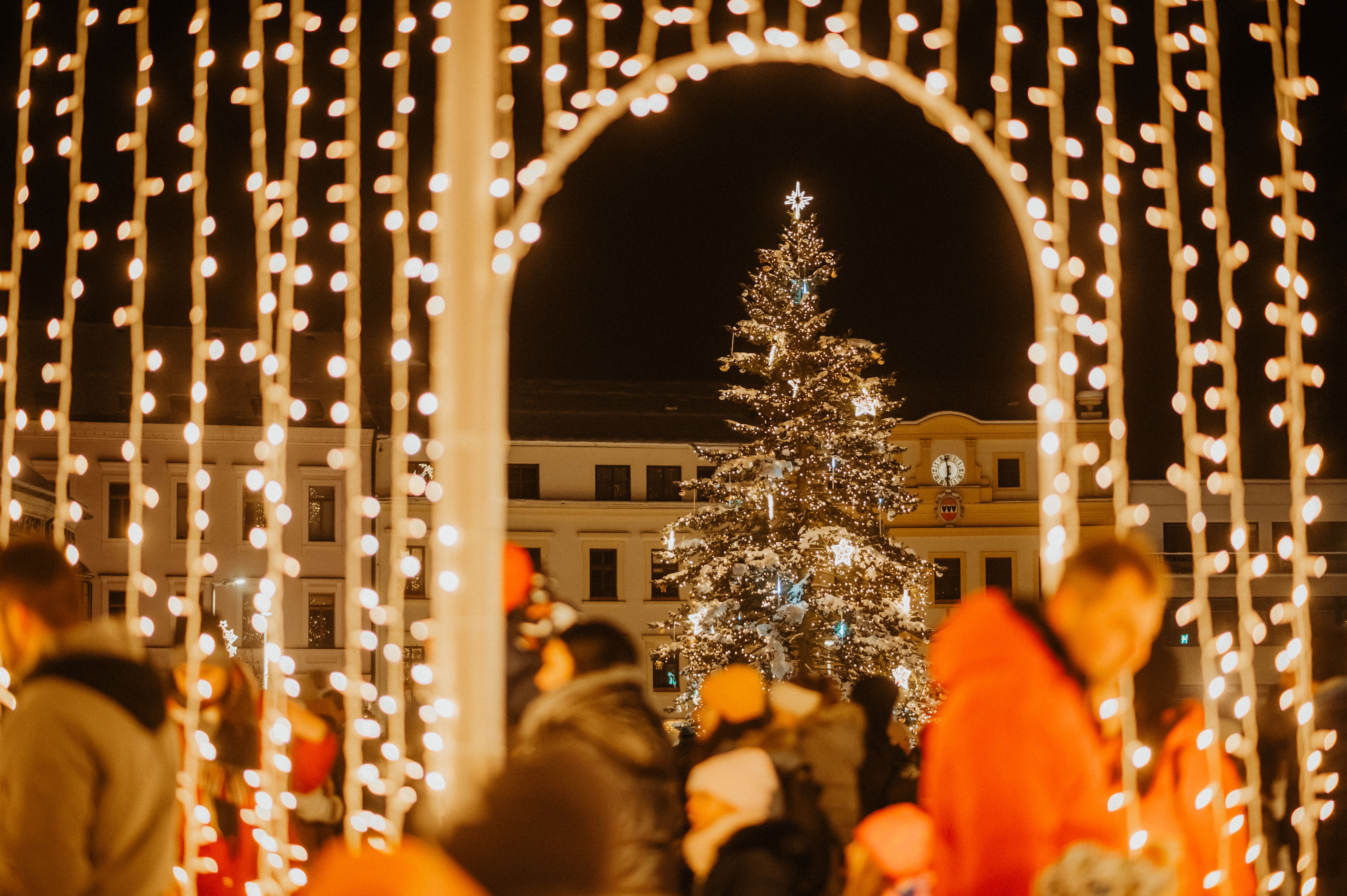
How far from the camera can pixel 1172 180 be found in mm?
2734

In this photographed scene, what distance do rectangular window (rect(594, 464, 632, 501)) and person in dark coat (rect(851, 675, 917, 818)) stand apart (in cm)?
2692

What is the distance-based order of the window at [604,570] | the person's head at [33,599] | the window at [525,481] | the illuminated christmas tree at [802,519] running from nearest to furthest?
1. the person's head at [33,599]
2. the illuminated christmas tree at [802,519]
3. the window at [525,481]
4. the window at [604,570]

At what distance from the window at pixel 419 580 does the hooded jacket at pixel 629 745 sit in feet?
86.8

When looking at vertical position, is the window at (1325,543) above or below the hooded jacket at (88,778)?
below

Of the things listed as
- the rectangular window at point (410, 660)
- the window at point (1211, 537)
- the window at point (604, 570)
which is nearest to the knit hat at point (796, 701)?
the rectangular window at point (410, 660)

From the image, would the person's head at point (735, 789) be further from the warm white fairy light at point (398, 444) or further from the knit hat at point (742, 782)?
the warm white fairy light at point (398, 444)

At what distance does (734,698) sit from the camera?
447 cm

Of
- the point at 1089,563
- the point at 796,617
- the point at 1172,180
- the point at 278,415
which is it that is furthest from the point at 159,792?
the point at 796,617

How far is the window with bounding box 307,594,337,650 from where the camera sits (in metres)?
29.3

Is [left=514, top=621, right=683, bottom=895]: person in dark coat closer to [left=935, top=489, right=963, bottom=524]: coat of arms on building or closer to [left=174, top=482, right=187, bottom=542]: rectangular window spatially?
[left=935, top=489, right=963, bottom=524]: coat of arms on building

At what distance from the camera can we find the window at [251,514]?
95.8ft

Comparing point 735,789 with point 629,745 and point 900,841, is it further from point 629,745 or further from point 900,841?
point 629,745

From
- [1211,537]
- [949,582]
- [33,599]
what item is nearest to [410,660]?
[949,582]

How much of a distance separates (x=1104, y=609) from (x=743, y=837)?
5.03 ft
